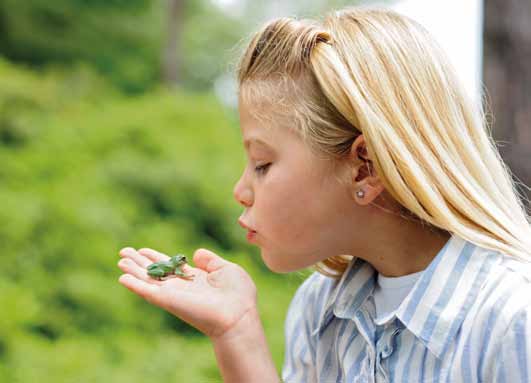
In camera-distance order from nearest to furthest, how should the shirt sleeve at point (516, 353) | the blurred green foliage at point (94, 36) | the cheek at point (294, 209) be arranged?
the shirt sleeve at point (516, 353), the cheek at point (294, 209), the blurred green foliage at point (94, 36)

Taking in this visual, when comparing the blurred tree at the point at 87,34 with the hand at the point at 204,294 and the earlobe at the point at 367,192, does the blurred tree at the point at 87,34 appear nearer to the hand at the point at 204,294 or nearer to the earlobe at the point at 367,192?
the hand at the point at 204,294

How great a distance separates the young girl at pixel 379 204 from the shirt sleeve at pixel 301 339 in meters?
0.21

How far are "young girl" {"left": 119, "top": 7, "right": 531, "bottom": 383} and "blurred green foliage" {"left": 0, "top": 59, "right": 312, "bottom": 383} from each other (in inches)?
67.3

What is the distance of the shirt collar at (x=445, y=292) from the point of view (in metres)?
1.69

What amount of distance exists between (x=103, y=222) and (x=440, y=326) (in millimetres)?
3685

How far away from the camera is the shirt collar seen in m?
1.69

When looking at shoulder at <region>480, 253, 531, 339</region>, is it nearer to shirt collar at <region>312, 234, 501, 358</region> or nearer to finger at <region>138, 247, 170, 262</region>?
shirt collar at <region>312, 234, 501, 358</region>

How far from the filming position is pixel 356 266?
Result: 205 cm

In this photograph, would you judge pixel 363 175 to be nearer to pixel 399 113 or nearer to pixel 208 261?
pixel 399 113

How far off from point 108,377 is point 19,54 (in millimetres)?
6671

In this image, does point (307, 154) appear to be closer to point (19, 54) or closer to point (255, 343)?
point (255, 343)

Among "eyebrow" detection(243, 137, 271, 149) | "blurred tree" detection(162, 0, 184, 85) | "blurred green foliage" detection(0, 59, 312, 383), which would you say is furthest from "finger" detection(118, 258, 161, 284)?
"blurred tree" detection(162, 0, 184, 85)

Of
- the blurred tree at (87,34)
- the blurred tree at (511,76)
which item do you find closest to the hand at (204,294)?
the blurred tree at (511,76)

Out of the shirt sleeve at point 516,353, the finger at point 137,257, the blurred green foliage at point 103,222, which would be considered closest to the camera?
Result: the shirt sleeve at point 516,353
